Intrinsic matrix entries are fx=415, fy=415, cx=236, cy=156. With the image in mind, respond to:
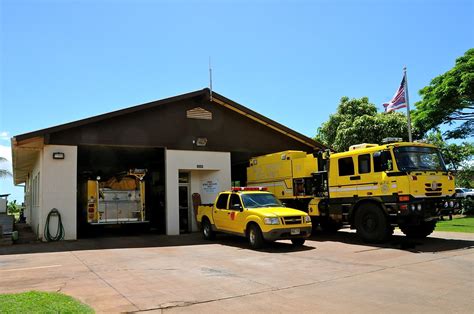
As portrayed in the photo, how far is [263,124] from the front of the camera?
824 inches

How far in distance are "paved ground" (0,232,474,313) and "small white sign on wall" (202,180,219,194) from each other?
535cm

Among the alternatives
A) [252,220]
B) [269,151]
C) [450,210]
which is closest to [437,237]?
[450,210]

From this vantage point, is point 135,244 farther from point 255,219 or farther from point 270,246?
point 270,246

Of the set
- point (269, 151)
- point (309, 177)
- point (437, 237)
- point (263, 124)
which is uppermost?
point (263, 124)

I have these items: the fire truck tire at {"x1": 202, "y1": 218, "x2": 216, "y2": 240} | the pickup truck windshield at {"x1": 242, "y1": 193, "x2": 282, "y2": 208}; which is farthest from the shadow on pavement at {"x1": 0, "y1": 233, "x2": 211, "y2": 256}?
the pickup truck windshield at {"x1": 242, "y1": 193, "x2": 282, "y2": 208}

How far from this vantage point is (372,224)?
1358 centimetres

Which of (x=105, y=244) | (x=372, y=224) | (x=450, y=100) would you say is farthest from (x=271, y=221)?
(x=450, y=100)

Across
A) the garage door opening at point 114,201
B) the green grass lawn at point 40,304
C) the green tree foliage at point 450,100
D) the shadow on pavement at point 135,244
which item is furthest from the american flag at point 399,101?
the green grass lawn at point 40,304

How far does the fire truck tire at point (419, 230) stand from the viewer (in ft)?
47.2

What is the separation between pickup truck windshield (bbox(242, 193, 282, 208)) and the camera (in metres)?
13.8

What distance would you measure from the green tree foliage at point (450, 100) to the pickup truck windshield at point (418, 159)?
1113 centimetres

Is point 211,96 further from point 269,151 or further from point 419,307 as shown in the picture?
point 419,307

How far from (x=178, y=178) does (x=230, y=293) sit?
12000 mm

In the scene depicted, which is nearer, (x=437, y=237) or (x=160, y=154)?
(x=437, y=237)
